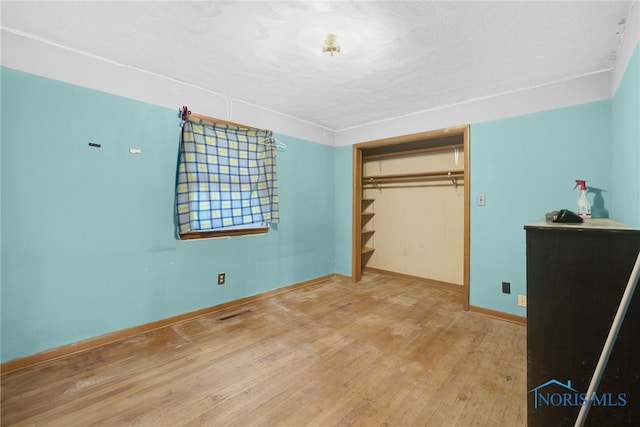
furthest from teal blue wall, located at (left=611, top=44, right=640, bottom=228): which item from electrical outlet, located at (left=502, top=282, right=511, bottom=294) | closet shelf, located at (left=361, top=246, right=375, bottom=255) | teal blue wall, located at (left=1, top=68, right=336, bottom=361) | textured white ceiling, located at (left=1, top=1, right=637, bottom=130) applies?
teal blue wall, located at (left=1, top=68, right=336, bottom=361)

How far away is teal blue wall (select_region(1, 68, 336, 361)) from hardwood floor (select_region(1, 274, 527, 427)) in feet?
0.86

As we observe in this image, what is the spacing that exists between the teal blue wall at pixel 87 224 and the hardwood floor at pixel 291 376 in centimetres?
26

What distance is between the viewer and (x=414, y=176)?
4043 millimetres

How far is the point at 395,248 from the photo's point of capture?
4414 mm

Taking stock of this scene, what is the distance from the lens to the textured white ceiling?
5.21ft

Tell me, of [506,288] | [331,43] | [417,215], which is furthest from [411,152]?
[331,43]

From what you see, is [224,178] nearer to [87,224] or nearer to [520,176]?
[87,224]

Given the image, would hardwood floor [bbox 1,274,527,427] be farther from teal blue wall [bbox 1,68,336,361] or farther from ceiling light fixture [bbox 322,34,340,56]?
ceiling light fixture [bbox 322,34,340,56]

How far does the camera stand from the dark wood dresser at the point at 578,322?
1.16 meters

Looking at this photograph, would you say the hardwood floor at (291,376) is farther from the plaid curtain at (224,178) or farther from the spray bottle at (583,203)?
the spray bottle at (583,203)

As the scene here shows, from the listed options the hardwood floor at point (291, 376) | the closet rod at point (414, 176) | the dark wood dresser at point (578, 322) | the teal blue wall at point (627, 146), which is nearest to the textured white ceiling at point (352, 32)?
the teal blue wall at point (627, 146)

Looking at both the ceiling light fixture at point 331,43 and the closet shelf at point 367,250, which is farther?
the closet shelf at point 367,250

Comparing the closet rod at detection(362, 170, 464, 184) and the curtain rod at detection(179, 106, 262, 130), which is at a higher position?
the curtain rod at detection(179, 106, 262, 130)

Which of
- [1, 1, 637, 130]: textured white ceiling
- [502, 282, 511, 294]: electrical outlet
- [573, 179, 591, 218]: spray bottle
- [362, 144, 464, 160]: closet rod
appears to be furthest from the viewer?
[362, 144, 464, 160]: closet rod
